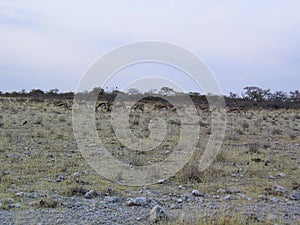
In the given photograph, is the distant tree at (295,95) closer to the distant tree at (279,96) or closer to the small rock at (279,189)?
the distant tree at (279,96)

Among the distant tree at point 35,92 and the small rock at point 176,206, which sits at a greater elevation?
the distant tree at point 35,92

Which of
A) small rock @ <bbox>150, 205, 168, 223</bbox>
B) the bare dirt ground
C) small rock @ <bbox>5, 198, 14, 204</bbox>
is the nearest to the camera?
small rock @ <bbox>150, 205, 168, 223</bbox>

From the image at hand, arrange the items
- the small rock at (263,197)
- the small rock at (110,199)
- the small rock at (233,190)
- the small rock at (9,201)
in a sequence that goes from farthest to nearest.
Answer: the small rock at (233,190) < the small rock at (263,197) < the small rock at (110,199) < the small rock at (9,201)

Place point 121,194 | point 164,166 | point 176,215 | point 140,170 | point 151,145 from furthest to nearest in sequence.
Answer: point 151,145, point 164,166, point 140,170, point 121,194, point 176,215

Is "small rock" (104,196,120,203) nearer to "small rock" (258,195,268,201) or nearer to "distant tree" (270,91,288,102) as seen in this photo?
"small rock" (258,195,268,201)

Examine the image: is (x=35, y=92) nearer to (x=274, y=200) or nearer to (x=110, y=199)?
(x=110, y=199)

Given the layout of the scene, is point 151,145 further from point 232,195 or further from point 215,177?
point 232,195

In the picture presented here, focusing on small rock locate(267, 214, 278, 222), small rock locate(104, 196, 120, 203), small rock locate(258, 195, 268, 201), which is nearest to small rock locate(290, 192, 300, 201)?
small rock locate(258, 195, 268, 201)

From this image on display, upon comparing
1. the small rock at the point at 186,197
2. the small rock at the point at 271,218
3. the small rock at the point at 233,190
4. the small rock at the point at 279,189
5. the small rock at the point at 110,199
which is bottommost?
the small rock at the point at 110,199

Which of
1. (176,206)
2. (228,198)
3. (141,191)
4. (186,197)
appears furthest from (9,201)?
(228,198)

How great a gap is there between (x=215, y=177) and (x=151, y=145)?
4079mm

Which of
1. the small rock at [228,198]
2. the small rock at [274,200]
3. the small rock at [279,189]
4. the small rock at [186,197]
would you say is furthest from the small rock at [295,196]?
the small rock at [186,197]

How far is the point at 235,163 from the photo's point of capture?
8.48m

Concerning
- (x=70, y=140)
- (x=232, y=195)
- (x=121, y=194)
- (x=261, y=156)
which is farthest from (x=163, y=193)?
A: (x=70, y=140)
